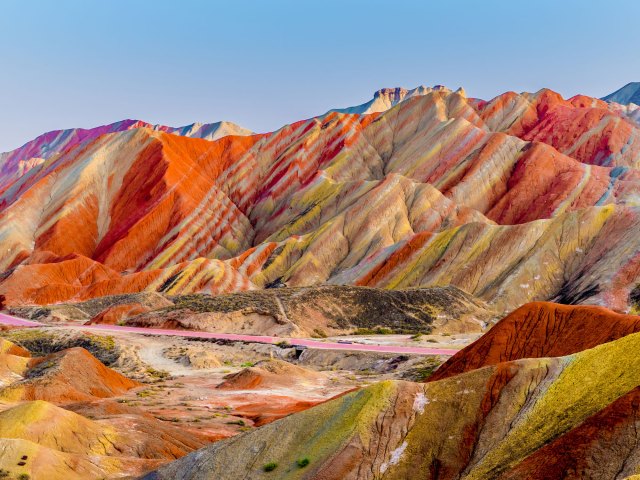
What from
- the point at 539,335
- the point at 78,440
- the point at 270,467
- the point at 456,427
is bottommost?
the point at 539,335

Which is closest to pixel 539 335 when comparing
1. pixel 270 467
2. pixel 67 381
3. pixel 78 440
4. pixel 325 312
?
pixel 270 467

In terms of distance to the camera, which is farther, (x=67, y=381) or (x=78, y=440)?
(x=67, y=381)

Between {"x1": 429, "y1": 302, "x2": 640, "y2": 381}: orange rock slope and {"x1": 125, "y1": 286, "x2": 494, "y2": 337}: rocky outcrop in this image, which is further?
{"x1": 125, "y1": 286, "x2": 494, "y2": 337}: rocky outcrop

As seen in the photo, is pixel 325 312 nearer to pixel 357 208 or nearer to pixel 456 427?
pixel 357 208

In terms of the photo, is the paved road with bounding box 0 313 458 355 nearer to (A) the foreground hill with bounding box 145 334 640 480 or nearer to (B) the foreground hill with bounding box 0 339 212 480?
(B) the foreground hill with bounding box 0 339 212 480

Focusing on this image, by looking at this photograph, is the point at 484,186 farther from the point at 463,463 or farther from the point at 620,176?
the point at 463,463

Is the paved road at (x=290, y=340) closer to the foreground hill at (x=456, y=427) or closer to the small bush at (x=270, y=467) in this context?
the foreground hill at (x=456, y=427)

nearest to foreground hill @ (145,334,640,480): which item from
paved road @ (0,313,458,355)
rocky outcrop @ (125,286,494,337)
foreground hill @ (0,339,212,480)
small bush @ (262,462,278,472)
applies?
small bush @ (262,462,278,472)

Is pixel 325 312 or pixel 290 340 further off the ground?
pixel 290 340

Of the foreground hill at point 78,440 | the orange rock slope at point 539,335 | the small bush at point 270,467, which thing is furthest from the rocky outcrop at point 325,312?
the small bush at point 270,467
